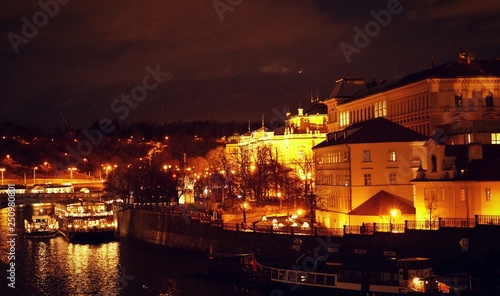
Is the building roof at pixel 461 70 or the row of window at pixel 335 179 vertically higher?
the building roof at pixel 461 70

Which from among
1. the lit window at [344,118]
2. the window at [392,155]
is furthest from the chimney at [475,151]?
the lit window at [344,118]

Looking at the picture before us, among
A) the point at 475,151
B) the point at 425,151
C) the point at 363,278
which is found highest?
the point at 425,151

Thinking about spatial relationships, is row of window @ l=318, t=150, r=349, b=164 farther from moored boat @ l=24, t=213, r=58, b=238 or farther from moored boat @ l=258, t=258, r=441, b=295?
moored boat @ l=24, t=213, r=58, b=238

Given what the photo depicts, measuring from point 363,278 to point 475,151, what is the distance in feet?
47.7

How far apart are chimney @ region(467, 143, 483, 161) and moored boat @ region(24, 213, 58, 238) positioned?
49.6 m

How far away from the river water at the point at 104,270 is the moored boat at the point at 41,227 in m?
7.17

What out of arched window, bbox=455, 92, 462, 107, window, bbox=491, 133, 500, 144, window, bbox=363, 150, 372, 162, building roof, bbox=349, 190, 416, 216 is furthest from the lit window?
building roof, bbox=349, 190, 416, 216

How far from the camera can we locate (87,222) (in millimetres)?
87438

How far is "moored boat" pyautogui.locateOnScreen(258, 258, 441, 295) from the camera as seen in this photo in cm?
4355

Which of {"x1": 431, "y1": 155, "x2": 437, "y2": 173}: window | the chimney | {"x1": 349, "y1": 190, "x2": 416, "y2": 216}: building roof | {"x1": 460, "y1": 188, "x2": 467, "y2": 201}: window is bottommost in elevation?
{"x1": 349, "y1": 190, "x2": 416, "y2": 216}: building roof

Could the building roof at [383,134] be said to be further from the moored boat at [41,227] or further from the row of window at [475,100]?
the moored boat at [41,227]

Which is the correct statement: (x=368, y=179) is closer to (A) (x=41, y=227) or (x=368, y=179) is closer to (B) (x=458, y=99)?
(B) (x=458, y=99)

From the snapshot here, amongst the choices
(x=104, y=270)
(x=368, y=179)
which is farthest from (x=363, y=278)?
(x=104, y=270)

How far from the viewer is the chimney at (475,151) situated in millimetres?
54875
